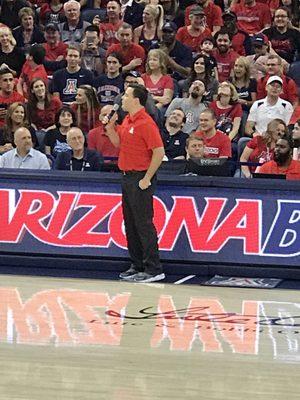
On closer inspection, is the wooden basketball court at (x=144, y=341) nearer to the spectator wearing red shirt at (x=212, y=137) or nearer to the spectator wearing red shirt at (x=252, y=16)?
the spectator wearing red shirt at (x=212, y=137)

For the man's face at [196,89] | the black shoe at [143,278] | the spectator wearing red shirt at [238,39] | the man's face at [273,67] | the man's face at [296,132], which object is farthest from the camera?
the spectator wearing red shirt at [238,39]

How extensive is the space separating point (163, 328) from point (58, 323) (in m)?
0.95

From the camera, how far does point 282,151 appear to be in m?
14.0

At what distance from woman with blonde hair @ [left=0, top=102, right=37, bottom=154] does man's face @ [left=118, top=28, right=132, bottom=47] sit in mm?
2784

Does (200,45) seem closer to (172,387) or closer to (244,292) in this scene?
(244,292)

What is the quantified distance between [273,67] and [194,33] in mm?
2291

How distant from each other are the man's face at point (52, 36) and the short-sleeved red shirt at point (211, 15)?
2088 millimetres

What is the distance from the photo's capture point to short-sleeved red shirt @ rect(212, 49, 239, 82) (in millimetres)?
18125

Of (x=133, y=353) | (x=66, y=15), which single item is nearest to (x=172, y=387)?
(x=133, y=353)

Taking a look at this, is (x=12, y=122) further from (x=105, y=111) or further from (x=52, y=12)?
(x=52, y=12)

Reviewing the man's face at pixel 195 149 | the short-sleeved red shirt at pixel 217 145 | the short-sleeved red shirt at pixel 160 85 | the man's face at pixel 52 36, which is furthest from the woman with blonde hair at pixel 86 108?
the man's face at pixel 52 36

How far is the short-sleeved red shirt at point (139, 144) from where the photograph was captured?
520 inches

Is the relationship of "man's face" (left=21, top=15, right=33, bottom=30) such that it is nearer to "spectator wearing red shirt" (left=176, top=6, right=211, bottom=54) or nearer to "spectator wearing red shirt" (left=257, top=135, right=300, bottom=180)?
"spectator wearing red shirt" (left=176, top=6, right=211, bottom=54)

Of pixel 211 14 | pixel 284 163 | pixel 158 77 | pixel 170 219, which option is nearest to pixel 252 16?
pixel 211 14
